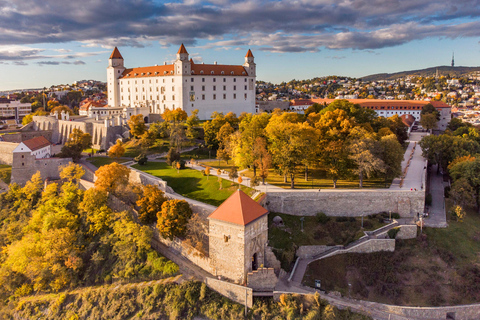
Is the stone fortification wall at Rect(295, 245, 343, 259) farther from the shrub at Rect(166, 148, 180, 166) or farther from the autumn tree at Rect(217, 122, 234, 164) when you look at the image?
the shrub at Rect(166, 148, 180, 166)

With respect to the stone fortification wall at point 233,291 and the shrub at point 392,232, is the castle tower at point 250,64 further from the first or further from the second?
the stone fortification wall at point 233,291

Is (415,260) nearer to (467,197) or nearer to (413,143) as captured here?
(467,197)

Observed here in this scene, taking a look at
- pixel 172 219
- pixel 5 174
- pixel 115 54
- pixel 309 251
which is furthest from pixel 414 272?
pixel 115 54

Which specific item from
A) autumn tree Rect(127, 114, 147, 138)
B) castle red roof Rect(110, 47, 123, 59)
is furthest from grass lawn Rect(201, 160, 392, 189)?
castle red roof Rect(110, 47, 123, 59)

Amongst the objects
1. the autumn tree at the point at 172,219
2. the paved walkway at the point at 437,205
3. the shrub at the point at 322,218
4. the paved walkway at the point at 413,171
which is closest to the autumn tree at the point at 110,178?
the autumn tree at the point at 172,219

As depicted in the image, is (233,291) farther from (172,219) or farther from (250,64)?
(250,64)

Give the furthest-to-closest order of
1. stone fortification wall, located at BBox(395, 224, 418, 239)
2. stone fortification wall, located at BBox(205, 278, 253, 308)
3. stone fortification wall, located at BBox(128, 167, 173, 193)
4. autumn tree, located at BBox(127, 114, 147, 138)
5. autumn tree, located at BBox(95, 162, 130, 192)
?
autumn tree, located at BBox(127, 114, 147, 138), stone fortification wall, located at BBox(128, 167, 173, 193), autumn tree, located at BBox(95, 162, 130, 192), stone fortification wall, located at BBox(395, 224, 418, 239), stone fortification wall, located at BBox(205, 278, 253, 308)
